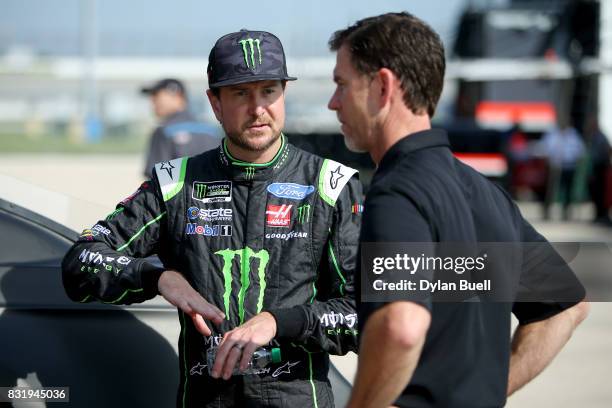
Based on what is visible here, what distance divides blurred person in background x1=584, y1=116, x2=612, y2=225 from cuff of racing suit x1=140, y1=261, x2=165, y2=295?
1147 cm

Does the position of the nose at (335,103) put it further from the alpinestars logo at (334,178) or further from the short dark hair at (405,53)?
the alpinestars logo at (334,178)

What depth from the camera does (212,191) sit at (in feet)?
8.21

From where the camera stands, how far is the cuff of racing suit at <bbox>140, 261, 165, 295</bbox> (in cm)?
235

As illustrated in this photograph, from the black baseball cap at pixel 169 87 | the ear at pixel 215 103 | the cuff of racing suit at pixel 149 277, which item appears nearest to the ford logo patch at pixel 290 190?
the ear at pixel 215 103

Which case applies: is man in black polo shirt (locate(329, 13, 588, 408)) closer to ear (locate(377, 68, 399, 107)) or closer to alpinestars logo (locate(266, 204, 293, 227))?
ear (locate(377, 68, 399, 107))

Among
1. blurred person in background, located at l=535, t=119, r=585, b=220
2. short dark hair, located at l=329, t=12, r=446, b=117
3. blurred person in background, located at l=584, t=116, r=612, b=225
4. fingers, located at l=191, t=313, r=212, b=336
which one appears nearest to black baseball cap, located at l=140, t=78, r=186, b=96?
fingers, located at l=191, t=313, r=212, b=336

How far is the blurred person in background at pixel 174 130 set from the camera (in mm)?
6316

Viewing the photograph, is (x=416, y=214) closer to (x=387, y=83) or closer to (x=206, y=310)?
(x=387, y=83)

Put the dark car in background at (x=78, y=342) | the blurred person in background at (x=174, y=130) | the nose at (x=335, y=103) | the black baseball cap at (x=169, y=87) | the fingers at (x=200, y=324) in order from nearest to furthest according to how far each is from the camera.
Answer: the nose at (x=335, y=103) < the fingers at (x=200, y=324) < the dark car in background at (x=78, y=342) < the blurred person in background at (x=174, y=130) < the black baseball cap at (x=169, y=87)

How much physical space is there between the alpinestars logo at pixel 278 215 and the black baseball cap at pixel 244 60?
35 cm

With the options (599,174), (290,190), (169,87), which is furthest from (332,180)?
(599,174)

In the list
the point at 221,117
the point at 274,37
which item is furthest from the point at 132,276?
the point at 274,37

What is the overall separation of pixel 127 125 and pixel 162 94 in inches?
1796

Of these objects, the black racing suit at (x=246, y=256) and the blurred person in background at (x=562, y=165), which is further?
the blurred person in background at (x=562, y=165)
